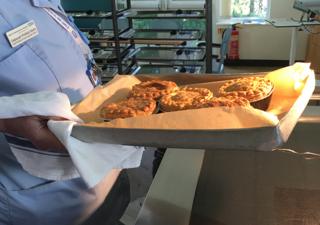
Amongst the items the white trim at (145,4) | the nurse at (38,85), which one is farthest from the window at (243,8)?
the nurse at (38,85)

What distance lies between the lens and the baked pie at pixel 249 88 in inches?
28.6

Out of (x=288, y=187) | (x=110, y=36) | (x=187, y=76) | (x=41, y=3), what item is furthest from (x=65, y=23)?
(x=110, y=36)

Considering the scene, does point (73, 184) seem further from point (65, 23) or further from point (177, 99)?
point (65, 23)

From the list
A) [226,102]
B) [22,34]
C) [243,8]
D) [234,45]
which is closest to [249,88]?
[226,102]

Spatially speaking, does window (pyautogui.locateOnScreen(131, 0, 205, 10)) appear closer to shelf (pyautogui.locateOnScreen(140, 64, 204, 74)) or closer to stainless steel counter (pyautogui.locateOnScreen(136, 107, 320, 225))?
shelf (pyautogui.locateOnScreen(140, 64, 204, 74))

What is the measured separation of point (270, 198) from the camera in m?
0.81

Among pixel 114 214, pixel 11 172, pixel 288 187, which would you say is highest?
pixel 11 172

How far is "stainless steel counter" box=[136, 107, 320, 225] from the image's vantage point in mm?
761

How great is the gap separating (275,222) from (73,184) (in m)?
0.45

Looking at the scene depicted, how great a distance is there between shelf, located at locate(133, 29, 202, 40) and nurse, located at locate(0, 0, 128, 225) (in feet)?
6.87

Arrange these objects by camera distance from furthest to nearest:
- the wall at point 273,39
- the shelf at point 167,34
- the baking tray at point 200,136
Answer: the wall at point 273,39 < the shelf at point 167,34 < the baking tray at point 200,136

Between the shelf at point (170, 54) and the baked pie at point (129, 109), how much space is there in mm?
2150

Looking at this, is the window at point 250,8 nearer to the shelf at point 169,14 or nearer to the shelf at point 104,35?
the shelf at point 169,14

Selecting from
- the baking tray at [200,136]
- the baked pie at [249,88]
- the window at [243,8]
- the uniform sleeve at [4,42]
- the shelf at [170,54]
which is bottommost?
the shelf at [170,54]
